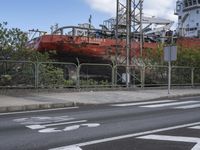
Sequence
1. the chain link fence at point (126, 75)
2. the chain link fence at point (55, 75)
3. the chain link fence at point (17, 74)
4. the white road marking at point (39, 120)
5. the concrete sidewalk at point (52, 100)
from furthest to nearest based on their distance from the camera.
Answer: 1. the chain link fence at point (126, 75)
2. the chain link fence at point (55, 75)
3. the chain link fence at point (17, 74)
4. the concrete sidewalk at point (52, 100)
5. the white road marking at point (39, 120)

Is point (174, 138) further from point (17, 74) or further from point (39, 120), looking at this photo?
point (17, 74)

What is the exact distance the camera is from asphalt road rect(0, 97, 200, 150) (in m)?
9.13

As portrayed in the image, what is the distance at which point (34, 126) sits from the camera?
11609mm

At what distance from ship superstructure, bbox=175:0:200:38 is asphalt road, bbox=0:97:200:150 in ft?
119

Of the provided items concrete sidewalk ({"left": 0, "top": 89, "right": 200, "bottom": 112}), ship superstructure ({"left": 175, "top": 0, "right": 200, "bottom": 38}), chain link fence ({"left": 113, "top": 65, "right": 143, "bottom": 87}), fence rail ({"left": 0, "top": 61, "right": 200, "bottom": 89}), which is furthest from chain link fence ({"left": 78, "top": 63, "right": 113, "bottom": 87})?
ship superstructure ({"left": 175, "top": 0, "right": 200, "bottom": 38})

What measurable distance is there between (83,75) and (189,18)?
3288 centimetres

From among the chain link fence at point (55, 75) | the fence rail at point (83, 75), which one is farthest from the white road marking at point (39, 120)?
the chain link fence at point (55, 75)

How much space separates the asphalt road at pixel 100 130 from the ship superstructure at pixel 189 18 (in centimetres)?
3631

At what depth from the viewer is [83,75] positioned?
24.2 m

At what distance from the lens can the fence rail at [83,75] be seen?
21.3 metres

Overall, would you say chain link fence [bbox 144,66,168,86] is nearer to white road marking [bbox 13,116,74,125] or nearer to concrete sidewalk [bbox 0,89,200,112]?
concrete sidewalk [bbox 0,89,200,112]

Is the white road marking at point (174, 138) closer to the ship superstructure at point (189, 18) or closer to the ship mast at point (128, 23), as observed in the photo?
the ship mast at point (128, 23)

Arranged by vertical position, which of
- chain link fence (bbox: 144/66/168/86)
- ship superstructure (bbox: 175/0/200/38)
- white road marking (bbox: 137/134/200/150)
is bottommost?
white road marking (bbox: 137/134/200/150)

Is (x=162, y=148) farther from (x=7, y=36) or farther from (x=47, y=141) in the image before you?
(x=7, y=36)
